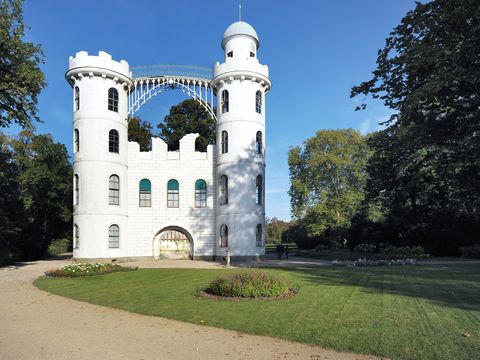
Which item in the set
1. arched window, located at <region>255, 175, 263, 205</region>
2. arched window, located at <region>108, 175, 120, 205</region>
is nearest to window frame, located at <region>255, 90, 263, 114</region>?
arched window, located at <region>255, 175, 263, 205</region>

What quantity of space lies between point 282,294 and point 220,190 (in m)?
20.3

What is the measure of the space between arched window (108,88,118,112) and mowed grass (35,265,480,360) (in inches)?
711

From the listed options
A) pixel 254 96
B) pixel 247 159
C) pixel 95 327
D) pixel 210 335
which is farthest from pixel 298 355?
pixel 254 96

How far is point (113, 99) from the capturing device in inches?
1262

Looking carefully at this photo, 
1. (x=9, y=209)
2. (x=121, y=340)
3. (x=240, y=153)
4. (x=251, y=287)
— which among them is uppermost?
(x=240, y=153)

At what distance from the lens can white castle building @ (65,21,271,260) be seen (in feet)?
101

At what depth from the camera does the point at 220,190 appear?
32.2 meters

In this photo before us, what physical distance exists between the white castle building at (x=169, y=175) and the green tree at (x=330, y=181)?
18.3m

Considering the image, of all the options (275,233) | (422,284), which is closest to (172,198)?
(422,284)

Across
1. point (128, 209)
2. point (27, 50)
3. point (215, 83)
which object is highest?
point (215, 83)

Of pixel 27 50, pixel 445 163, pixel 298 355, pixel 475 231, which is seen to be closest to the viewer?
pixel 298 355

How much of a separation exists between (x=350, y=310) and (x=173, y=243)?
974 inches

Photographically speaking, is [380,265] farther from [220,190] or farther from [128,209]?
[128,209]

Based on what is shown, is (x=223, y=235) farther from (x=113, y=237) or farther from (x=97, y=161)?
(x=97, y=161)
